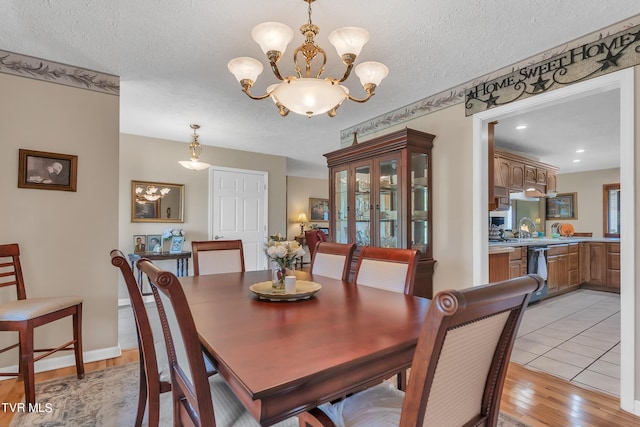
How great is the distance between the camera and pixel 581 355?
2668 millimetres

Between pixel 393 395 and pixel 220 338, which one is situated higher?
pixel 220 338

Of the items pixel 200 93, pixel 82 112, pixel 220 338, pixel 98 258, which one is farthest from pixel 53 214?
pixel 220 338

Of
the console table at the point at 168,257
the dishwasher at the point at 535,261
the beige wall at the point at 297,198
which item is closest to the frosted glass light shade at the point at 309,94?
the console table at the point at 168,257

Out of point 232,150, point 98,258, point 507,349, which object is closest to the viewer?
point 507,349

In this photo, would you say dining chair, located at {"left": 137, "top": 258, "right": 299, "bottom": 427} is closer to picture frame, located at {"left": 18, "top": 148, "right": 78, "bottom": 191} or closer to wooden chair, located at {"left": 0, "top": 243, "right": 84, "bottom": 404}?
wooden chair, located at {"left": 0, "top": 243, "right": 84, "bottom": 404}

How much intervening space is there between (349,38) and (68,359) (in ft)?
10.2

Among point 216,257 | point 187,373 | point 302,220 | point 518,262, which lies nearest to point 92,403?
point 216,257

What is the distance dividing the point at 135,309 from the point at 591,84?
295cm

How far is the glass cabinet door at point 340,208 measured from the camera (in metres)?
3.68

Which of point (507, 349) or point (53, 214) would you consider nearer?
point (507, 349)

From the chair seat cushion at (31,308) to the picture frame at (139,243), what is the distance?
87.8 inches

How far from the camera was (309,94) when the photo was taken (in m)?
1.63

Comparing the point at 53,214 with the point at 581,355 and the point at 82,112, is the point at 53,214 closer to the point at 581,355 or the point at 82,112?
the point at 82,112

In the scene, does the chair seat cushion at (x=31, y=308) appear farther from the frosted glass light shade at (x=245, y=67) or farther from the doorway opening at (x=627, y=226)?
the doorway opening at (x=627, y=226)
